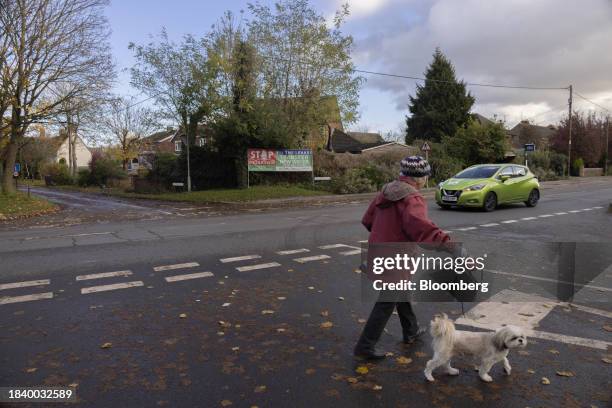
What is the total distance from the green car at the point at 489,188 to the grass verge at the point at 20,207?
50.0 ft

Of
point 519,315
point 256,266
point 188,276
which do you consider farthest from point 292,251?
point 519,315

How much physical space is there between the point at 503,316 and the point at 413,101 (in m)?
45.5

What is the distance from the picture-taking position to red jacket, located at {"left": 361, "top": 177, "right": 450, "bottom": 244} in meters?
3.46

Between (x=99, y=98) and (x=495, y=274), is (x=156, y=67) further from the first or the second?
(x=495, y=274)

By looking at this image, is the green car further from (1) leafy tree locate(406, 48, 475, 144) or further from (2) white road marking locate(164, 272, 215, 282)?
(1) leafy tree locate(406, 48, 475, 144)

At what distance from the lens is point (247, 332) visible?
4.50 metres

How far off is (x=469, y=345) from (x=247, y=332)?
2.11 metres

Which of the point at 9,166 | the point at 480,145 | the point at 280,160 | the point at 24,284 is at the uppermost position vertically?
the point at 480,145

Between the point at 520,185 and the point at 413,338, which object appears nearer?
the point at 413,338

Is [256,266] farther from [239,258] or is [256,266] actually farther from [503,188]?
[503,188]

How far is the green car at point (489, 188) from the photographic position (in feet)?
48.2

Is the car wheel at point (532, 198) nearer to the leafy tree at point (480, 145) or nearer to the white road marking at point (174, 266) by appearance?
the white road marking at point (174, 266)

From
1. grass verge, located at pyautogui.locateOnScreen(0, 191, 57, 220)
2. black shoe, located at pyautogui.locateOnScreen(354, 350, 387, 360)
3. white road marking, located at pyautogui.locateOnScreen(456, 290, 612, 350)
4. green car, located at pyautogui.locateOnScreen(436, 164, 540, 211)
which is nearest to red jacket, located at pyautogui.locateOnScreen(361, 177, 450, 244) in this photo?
black shoe, located at pyautogui.locateOnScreen(354, 350, 387, 360)

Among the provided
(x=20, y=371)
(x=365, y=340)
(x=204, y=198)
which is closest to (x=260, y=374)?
(x=365, y=340)
